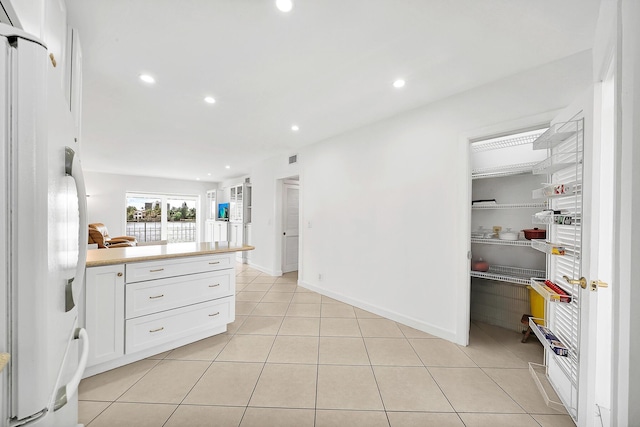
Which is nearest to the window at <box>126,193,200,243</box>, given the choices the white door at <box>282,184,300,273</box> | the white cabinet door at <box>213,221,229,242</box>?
the white cabinet door at <box>213,221,229,242</box>

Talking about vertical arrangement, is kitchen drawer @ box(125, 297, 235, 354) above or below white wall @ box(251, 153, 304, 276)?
below

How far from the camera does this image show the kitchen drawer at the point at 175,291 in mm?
1946

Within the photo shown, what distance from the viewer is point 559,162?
1696 mm

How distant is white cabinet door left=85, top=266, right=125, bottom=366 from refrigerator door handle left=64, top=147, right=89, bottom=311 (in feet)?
3.46

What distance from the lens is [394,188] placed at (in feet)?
9.45

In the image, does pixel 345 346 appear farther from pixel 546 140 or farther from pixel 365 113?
pixel 365 113

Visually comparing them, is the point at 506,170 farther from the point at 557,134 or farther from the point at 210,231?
the point at 210,231

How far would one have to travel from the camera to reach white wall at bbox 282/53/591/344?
2.07m

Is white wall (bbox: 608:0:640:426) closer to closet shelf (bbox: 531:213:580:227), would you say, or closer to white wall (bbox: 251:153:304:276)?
closet shelf (bbox: 531:213:580:227)

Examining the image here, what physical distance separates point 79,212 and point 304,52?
64.7 inches

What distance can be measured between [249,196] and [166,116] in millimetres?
3332

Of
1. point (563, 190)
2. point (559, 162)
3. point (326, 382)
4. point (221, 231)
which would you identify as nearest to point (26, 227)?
point (326, 382)

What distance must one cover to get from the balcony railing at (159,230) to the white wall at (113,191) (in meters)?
0.36

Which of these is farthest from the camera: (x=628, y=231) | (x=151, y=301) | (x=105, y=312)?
(x=151, y=301)
